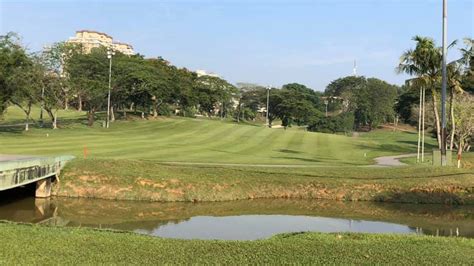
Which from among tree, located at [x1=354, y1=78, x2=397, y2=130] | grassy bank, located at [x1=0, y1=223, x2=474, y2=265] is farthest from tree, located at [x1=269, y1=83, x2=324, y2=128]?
grassy bank, located at [x1=0, y1=223, x2=474, y2=265]

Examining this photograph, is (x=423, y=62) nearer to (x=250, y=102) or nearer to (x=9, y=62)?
(x=9, y=62)

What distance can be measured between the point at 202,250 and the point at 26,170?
45.6 ft

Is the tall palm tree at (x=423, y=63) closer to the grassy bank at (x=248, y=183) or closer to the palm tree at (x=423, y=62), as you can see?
the palm tree at (x=423, y=62)

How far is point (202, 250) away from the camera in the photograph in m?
11.8

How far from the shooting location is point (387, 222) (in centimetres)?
2306

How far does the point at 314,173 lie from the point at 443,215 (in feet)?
27.7

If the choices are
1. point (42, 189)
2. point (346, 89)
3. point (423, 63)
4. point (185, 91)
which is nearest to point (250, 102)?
point (346, 89)

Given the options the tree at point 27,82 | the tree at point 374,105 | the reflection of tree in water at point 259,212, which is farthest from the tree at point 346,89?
the reflection of tree in water at point 259,212

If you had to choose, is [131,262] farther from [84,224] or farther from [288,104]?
[288,104]

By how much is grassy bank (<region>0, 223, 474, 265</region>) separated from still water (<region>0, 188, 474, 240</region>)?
216 inches

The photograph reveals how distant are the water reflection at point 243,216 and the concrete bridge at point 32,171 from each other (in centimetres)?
100

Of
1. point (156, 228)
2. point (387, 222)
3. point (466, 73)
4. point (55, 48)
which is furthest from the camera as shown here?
point (55, 48)

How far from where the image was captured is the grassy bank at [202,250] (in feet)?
35.1

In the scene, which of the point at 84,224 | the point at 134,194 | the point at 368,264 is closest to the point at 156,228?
the point at 84,224
